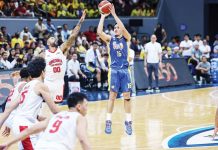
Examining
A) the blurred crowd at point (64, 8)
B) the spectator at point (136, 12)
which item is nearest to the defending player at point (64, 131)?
the blurred crowd at point (64, 8)

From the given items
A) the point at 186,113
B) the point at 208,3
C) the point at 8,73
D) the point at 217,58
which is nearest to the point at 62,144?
the point at 186,113

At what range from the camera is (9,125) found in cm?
840

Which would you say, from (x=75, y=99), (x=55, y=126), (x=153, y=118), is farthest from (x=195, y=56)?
(x=55, y=126)

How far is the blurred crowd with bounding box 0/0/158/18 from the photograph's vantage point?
2492 cm

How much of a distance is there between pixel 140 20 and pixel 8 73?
538 inches

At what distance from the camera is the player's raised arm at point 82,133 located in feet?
19.5

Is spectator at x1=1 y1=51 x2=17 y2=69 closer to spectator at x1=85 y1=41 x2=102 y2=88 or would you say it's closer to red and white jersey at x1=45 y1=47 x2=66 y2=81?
spectator at x1=85 y1=41 x2=102 y2=88

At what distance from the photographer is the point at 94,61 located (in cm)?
2230

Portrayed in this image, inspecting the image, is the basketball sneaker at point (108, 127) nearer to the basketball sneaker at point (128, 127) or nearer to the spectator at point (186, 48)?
the basketball sneaker at point (128, 127)

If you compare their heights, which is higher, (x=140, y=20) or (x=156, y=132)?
(x=140, y=20)

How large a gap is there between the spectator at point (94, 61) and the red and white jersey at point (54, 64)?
9.24 metres

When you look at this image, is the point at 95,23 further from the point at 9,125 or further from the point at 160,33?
the point at 9,125

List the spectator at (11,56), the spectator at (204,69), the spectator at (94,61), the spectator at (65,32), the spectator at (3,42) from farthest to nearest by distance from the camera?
the spectator at (204,69)
the spectator at (65,32)
the spectator at (94,61)
the spectator at (3,42)
the spectator at (11,56)

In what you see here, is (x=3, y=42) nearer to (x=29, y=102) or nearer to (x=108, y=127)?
(x=108, y=127)
